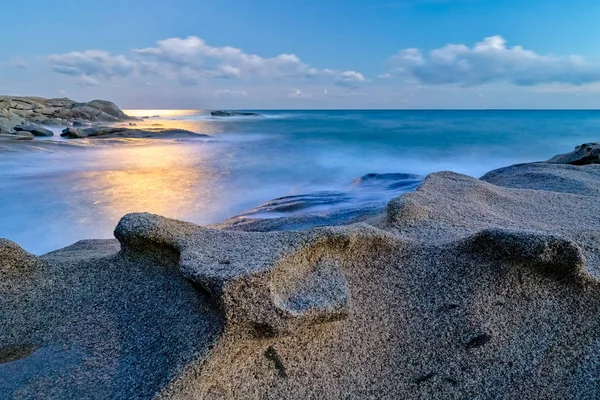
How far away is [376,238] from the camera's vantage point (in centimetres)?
164

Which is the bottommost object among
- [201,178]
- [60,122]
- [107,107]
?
[201,178]

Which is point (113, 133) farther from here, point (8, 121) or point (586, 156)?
point (586, 156)

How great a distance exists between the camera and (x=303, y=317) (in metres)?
1.21

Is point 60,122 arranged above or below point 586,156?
above

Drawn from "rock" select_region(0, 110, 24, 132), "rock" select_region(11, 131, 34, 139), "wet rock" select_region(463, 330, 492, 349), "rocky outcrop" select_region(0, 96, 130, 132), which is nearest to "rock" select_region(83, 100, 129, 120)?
"rocky outcrop" select_region(0, 96, 130, 132)

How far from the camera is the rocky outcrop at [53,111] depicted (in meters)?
17.6

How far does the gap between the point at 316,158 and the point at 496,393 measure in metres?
9.18

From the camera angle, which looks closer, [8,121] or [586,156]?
[586,156]

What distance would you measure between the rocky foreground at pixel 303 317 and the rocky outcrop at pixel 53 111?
1540 centimetres

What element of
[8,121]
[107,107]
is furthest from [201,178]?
[107,107]

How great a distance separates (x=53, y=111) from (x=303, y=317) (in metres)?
24.2

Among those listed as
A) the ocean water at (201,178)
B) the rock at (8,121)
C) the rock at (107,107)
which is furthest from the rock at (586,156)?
the rock at (107,107)

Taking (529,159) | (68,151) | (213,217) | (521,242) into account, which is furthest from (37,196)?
(529,159)

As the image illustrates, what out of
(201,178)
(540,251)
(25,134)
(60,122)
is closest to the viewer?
(540,251)
